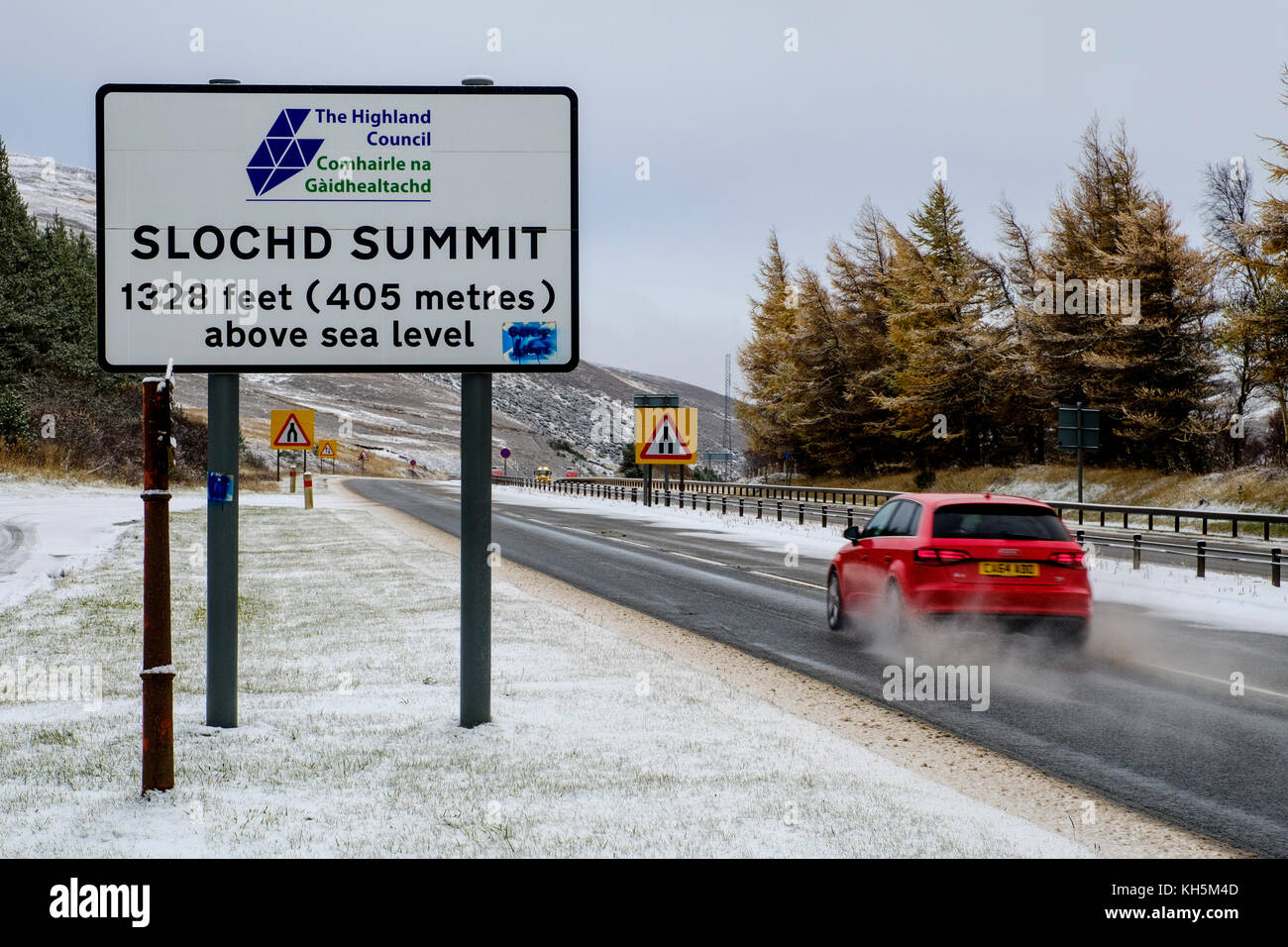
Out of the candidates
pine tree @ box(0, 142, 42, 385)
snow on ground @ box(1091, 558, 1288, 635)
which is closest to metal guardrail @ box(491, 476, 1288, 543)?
snow on ground @ box(1091, 558, 1288, 635)

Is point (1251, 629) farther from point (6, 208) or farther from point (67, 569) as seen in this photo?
point (6, 208)

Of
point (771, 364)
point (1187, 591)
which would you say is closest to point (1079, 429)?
point (1187, 591)

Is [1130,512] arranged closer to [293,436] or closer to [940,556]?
[293,436]

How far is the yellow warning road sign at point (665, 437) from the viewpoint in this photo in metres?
40.2

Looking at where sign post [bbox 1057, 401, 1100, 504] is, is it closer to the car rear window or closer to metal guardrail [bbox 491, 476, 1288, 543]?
metal guardrail [bbox 491, 476, 1288, 543]

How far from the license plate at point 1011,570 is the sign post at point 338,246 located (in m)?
5.50

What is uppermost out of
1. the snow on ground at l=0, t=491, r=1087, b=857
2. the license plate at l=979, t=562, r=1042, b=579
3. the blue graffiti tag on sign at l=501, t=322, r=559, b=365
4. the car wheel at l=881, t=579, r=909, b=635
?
the blue graffiti tag on sign at l=501, t=322, r=559, b=365

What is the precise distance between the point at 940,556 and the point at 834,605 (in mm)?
2211

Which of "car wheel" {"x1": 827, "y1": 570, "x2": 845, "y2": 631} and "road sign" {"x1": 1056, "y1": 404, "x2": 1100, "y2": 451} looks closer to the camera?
"car wheel" {"x1": 827, "y1": 570, "x2": 845, "y2": 631}

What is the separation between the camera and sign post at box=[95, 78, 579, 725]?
6.69 meters

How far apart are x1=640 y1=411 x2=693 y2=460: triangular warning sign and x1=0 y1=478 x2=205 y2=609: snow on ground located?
16215mm

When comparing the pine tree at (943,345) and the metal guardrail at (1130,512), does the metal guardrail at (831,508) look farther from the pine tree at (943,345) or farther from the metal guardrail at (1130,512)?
the pine tree at (943,345)

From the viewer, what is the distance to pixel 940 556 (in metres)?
10.7
